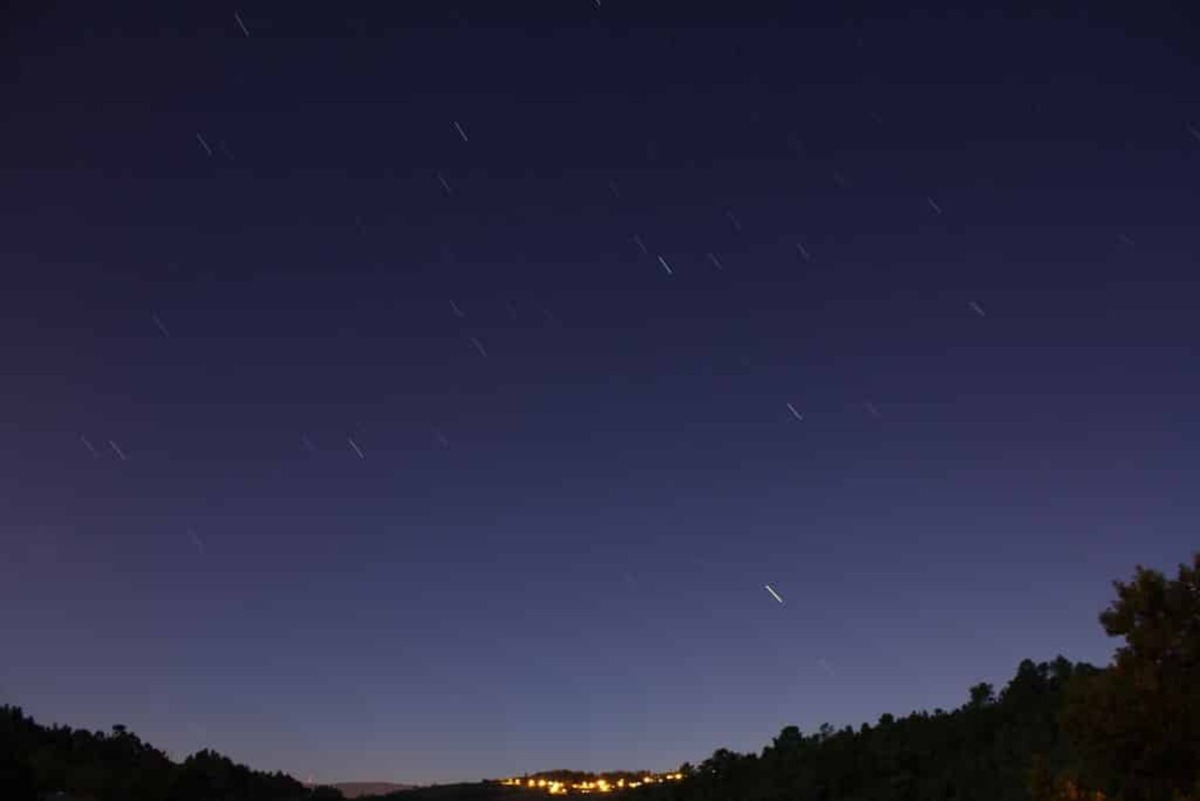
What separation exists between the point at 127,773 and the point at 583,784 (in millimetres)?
20130

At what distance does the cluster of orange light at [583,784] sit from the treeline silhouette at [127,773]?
29.4 ft

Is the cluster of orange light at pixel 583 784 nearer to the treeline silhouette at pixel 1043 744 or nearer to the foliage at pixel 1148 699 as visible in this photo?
the treeline silhouette at pixel 1043 744

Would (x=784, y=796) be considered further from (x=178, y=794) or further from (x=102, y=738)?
(x=102, y=738)

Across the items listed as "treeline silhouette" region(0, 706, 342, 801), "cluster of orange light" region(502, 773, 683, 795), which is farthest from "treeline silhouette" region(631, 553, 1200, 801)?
"treeline silhouette" region(0, 706, 342, 801)

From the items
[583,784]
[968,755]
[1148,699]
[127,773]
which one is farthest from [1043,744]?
[127,773]

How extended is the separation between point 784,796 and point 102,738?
3189cm

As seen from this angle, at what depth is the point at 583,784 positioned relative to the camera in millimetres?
52344

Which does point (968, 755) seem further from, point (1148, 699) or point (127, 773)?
point (127, 773)

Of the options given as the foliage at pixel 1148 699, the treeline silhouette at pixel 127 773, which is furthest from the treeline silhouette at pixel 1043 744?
the treeline silhouette at pixel 127 773

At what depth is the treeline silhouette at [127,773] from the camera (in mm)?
38562

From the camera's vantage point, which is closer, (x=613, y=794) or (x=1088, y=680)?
(x=1088, y=680)

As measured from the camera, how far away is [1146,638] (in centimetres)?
1565

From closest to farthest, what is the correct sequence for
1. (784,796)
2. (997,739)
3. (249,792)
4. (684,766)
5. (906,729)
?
1. (997,739)
2. (784,796)
3. (906,729)
4. (684,766)
5. (249,792)

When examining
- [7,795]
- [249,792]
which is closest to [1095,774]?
[7,795]
